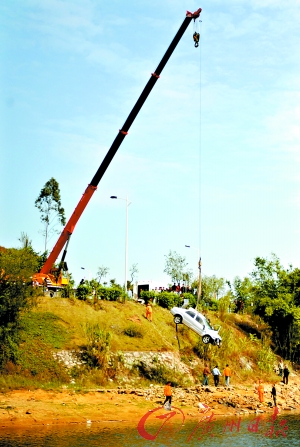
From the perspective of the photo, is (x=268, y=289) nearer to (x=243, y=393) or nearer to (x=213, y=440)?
(x=243, y=393)

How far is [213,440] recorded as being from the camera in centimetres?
2531

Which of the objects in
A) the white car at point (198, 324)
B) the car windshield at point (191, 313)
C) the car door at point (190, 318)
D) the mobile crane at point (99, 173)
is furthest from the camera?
the car windshield at point (191, 313)

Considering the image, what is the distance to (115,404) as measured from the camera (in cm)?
3092

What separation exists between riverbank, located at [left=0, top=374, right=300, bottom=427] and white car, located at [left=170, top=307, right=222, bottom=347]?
3391 mm

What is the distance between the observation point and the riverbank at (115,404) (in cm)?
2795

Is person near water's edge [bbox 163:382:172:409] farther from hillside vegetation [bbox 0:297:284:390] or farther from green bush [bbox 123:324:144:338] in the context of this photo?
green bush [bbox 123:324:144:338]

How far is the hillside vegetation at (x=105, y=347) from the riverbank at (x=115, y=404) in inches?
70.7

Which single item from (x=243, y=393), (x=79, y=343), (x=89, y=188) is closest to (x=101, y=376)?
(x=79, y=343)

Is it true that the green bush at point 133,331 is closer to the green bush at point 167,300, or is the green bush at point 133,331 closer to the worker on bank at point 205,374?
the worker on bank at point 205,374

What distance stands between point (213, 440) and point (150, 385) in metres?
10.9

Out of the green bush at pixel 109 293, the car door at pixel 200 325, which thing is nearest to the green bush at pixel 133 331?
the car door at pixel 200 325

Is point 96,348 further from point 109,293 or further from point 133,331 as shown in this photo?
point 109,293

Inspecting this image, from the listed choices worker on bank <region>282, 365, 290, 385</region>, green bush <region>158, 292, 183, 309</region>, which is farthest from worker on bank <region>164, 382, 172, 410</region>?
green bush <region>158, 292, 183, 309</region>

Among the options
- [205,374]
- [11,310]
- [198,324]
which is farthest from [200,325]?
[11,310]
